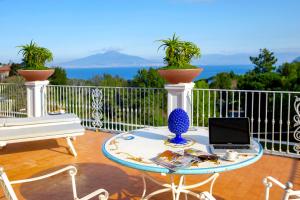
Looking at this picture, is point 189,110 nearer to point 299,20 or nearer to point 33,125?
point 33,125

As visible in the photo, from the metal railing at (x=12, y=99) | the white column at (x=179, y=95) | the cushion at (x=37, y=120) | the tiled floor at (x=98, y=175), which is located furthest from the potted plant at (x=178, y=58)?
the metal railing at (x=12, y=99)

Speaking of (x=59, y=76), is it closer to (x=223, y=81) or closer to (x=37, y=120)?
(x=37, y=120)

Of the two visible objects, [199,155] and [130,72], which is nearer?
[199,155]

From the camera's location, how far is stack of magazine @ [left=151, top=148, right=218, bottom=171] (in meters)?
1.93

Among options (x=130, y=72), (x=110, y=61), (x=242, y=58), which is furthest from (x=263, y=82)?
(x=110, y=61)

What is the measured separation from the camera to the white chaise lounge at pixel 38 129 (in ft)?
14.2

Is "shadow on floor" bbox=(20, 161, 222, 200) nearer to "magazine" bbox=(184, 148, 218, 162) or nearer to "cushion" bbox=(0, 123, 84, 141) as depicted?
"cushion" bbox=(0, 123, 84, 141)

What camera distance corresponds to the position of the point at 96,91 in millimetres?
6422

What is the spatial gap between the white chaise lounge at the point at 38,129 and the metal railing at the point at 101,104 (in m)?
1.57

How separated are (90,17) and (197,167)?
2890cm

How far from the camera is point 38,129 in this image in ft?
15.0

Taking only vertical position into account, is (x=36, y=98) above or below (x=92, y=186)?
above

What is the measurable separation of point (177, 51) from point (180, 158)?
8.52 ft

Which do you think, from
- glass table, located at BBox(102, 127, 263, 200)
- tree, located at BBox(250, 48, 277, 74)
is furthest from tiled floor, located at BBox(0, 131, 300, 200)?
tree, located at BBox(250, 48, 277, 74)
